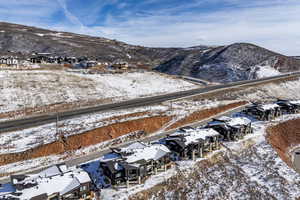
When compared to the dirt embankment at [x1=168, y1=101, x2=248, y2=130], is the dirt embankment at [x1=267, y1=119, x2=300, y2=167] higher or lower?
lower

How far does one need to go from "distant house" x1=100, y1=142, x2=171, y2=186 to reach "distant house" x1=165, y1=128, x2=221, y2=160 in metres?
3.16

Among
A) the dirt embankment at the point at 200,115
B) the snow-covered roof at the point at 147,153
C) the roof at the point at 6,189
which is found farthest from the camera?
the dirt embankment at the point at 200,115

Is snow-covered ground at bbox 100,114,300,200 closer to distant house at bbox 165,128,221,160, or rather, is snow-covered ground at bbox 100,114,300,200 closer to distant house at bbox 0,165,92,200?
distant house at bbox 165,128,221,160

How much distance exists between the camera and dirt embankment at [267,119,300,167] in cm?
3966

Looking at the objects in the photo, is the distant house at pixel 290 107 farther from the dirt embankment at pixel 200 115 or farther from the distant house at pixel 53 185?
the distant house at pixel 53 185

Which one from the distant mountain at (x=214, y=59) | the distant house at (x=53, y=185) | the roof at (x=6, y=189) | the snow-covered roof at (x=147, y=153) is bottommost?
the roof at (x=6, y=189)

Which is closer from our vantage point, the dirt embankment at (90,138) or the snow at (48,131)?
the dirt embankment at (90,138)

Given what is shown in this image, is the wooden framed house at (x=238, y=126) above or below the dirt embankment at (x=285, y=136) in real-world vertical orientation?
above

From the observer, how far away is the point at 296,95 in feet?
254

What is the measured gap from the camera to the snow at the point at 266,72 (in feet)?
336

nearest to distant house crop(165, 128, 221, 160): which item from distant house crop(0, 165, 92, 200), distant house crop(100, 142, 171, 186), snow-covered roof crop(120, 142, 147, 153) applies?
distant house crop(100, 142, 171, 186)

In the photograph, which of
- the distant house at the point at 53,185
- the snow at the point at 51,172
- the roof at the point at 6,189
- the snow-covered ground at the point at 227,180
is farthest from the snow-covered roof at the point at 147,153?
the roof at the point at 6,189

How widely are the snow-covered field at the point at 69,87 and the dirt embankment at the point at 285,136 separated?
110 feet

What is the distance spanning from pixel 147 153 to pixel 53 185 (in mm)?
11280
